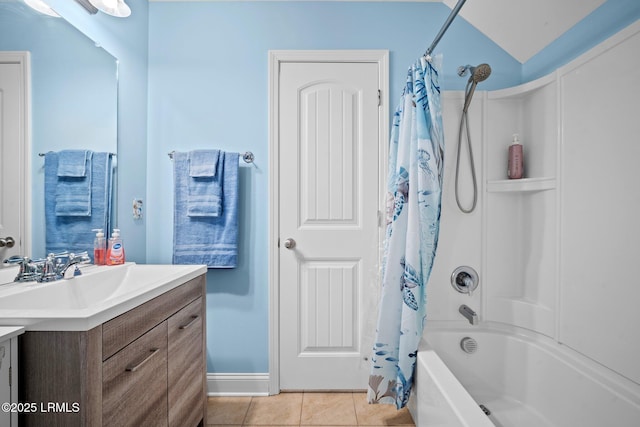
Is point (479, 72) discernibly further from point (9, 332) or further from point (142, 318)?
point (9, 332)

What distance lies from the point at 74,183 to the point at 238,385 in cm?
139

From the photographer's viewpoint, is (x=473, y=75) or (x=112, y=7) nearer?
(x=112, y=7)

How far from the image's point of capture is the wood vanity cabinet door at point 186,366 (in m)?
1.07

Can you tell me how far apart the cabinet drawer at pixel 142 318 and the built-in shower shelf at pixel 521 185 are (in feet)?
5.51

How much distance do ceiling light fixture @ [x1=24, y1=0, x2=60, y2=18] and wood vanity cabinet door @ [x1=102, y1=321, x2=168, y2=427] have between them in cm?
130

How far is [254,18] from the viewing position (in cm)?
170

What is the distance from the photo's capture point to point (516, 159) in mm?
1551

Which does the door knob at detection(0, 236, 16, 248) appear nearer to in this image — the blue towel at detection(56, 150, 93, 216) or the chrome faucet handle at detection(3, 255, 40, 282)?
the chrome faucet handle at detection(3, 255, 40, 282)

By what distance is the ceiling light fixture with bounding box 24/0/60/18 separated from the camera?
105 centimetres

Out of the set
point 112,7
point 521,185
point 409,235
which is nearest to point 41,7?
point 112,7

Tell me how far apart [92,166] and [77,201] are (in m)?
0.17

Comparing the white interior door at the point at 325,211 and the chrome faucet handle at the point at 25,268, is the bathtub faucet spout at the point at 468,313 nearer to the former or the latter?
the white interior door at the point at 325,211

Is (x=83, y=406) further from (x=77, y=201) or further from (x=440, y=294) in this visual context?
(x=440, y=294)

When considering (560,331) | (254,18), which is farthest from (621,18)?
(254,18)
